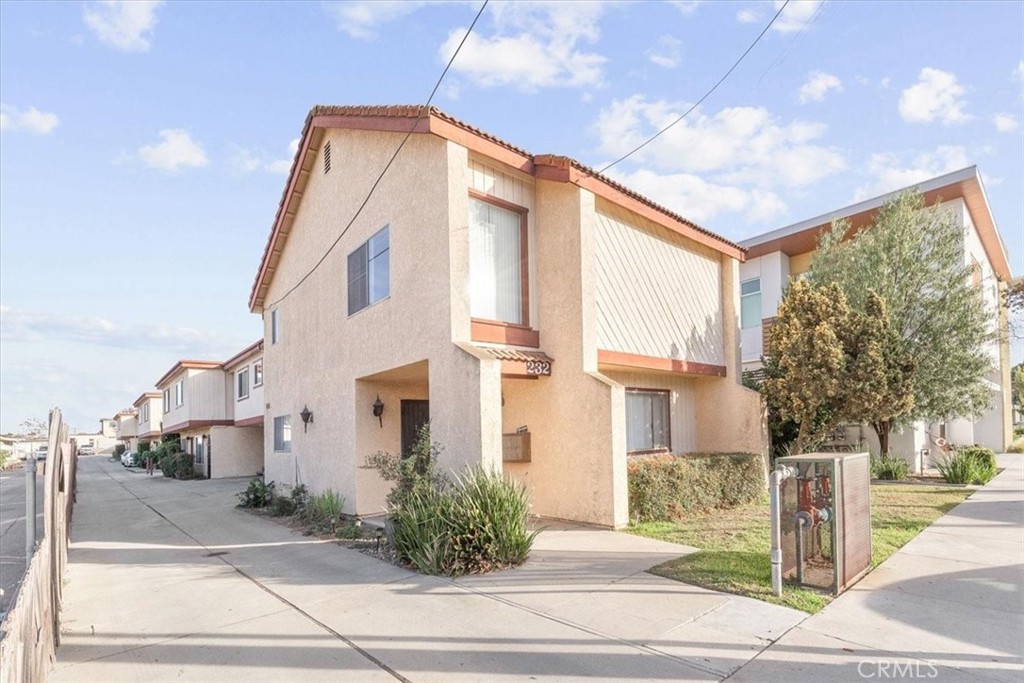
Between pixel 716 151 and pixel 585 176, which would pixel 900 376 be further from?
pixel 585 176

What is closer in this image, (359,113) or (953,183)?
(359,113)

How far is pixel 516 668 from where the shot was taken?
4.48 metres

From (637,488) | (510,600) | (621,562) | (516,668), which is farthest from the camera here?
(637,488)

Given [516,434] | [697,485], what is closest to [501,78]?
[516,434]

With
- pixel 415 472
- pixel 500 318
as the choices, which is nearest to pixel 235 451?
pixel 500 318

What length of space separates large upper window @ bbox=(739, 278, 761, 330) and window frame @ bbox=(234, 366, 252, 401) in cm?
1958

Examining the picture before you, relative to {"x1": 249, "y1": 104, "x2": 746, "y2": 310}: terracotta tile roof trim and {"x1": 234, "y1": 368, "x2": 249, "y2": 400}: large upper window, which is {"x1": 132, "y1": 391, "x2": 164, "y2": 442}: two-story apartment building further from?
{"x1": 249, "y1": 104, "x2": 746, "y2": 310}: terracotta tile roof trim

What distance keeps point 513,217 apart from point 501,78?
2.46 meters

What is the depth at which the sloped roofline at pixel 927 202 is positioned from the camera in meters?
16.7

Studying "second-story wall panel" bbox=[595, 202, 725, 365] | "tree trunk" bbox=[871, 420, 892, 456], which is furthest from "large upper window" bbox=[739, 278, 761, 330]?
"second-story wall panel" bbox=[595, 202, 725, 365]

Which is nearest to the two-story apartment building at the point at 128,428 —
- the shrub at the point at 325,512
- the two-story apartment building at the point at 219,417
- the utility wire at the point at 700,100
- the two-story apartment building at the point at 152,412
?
the two-story apartment building at the point at 152,412

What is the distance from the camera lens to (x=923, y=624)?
515 centimetres

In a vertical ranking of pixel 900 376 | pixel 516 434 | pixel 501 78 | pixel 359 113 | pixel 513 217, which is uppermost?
Result: pixel 359 113

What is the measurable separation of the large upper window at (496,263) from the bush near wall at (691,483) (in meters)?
3.26
